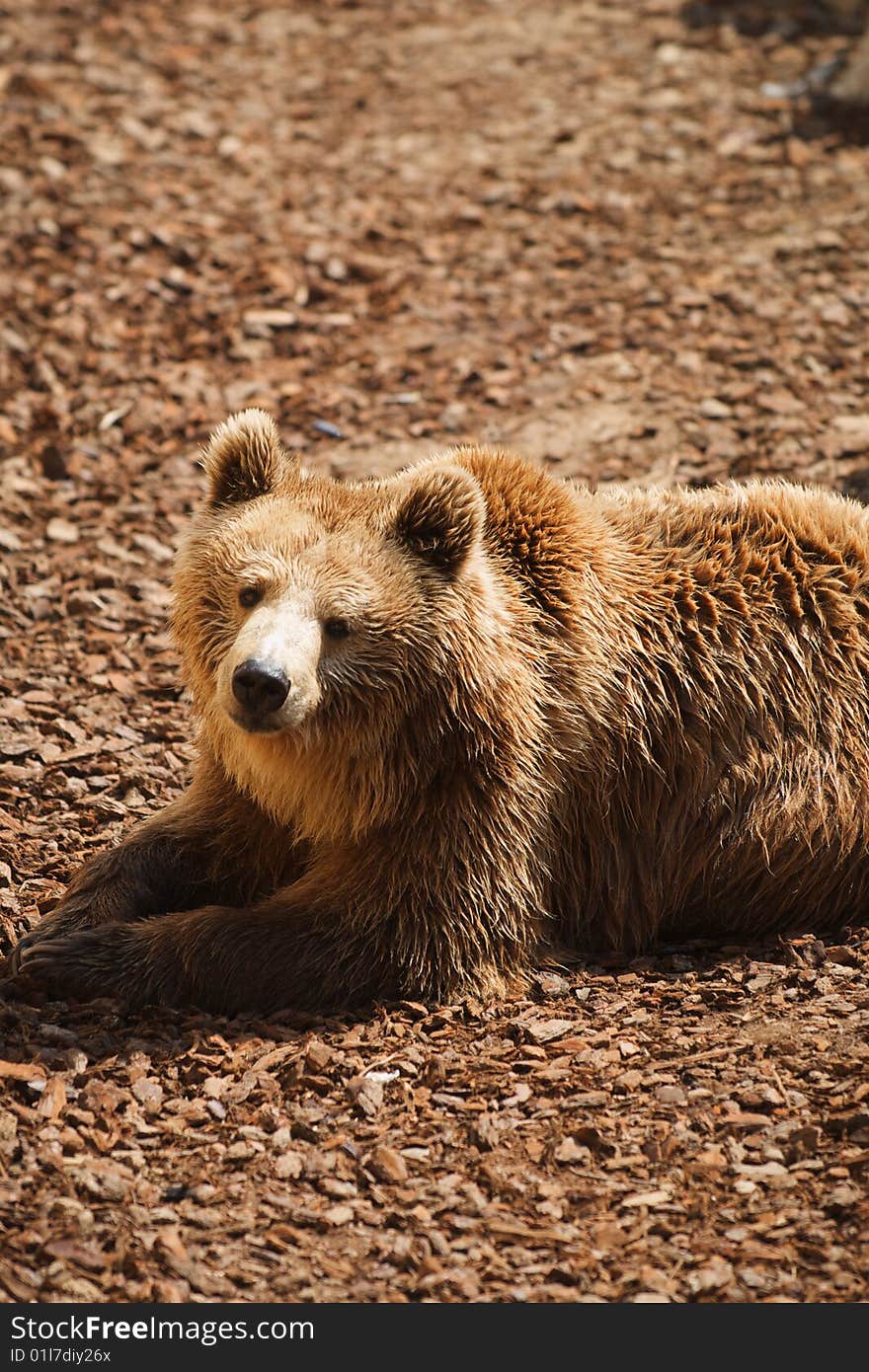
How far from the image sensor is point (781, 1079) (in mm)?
4914

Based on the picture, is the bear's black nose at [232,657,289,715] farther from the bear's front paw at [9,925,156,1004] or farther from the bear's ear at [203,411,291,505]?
the bear's front paw at [9,925,156,1004]

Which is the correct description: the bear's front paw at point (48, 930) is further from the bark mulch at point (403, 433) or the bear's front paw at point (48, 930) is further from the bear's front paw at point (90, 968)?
the bark mulch at point (403, 433)

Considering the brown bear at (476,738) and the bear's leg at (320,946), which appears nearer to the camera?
the brown bear at (476,738)

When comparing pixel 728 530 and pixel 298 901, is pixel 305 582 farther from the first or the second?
pixel 728 530

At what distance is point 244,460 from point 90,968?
6.13 ft

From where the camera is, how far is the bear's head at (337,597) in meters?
5.07

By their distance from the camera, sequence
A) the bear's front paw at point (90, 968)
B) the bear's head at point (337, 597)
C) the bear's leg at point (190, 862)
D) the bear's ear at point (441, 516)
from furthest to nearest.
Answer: the bear's leg at point (190, 862)
the bear's front paw at point (90, 968)
the bear's ear at point (441, 516)
the bear's head at point (337, 597)

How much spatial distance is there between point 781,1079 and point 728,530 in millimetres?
2170

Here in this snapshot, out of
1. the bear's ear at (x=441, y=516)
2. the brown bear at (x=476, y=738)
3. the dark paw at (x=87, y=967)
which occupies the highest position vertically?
the bear's ear at (x=441, y=516)

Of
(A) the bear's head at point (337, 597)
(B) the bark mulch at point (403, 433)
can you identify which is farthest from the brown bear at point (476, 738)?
(B) the bark mulch at point (403, 433)

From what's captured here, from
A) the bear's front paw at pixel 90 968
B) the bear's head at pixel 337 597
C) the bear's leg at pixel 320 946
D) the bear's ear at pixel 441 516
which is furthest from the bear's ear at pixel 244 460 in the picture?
the bear's front paw at pixel 90 968

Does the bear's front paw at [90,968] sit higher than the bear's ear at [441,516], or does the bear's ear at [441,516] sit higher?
the bear's ear at [441,516]

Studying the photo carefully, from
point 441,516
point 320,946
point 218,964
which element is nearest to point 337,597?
point 441,516

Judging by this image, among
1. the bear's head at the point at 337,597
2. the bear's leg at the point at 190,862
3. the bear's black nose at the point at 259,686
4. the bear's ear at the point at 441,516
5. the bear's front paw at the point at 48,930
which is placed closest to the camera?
the bear's black nose at the point at 259,686
